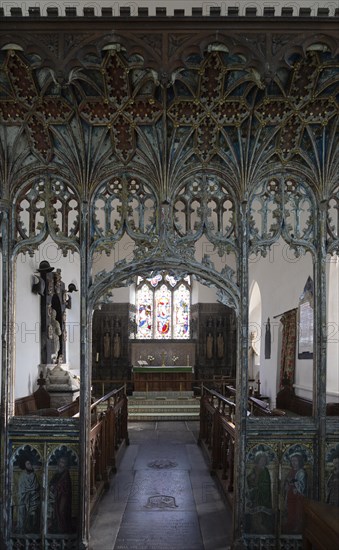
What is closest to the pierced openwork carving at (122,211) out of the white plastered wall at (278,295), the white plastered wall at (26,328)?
the white plastered wall at (26,328)

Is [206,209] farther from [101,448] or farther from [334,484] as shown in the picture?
[101,448]

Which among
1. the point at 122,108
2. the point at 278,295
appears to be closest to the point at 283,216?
the point at 122,108

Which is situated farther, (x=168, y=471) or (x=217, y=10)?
(x=168, y=471)

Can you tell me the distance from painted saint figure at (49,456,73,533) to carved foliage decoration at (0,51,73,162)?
2.61 m

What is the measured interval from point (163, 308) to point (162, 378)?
3.04m

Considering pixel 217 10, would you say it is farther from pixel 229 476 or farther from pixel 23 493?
pixel 229 476

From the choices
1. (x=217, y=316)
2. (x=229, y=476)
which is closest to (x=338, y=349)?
(x=229, y=476)

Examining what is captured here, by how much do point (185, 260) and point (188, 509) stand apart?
9.61ft

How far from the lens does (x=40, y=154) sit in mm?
4559

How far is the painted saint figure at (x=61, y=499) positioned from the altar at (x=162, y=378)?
1106 centimetres

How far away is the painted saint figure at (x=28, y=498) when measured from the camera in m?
4.50

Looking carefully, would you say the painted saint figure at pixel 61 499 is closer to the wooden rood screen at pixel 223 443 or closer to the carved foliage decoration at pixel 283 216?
the wooden rood screen at pixel 223 443

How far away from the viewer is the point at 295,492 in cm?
449

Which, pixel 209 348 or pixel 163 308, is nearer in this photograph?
pixel 209 348
